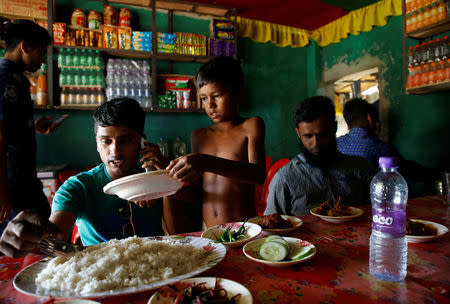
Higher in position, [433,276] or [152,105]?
[152,105]

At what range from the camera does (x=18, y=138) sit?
79.2 inches

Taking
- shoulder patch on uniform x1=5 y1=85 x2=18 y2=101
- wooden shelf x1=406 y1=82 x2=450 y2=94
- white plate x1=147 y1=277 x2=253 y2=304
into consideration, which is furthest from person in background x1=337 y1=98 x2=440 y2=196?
shoulder patch on uniform x1=5 y1=85 x2=18 y2=101

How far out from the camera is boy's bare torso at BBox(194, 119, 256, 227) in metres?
1.89

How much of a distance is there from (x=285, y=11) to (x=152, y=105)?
8.81 feet

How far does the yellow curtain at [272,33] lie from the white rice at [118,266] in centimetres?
451

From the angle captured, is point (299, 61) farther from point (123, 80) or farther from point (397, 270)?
point (397, 270)

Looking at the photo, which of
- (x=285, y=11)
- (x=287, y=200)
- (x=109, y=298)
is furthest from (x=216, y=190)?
(x=285, y=11)

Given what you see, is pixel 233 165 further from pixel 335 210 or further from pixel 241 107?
pixel 241 107

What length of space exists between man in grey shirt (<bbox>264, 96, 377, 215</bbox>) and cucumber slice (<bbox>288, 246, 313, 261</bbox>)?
96 cm

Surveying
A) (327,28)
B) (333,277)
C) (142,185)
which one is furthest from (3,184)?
(327,28)

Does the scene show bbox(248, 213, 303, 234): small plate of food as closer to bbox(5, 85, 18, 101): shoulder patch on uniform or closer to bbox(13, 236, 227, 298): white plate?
bbox(13, 236, 227, 298): white plate

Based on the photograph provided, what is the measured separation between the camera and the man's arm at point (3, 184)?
1831 millimetres

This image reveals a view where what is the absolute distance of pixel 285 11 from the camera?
14.7 feet

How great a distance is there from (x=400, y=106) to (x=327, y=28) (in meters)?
2.05
